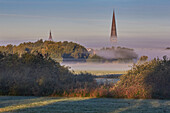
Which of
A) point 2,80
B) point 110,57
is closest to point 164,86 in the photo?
point 2,80

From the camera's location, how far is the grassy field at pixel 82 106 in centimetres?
1247

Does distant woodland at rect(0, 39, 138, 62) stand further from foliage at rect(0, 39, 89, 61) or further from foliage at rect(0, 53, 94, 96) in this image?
foliage at rect(0, 53, 94, 96)

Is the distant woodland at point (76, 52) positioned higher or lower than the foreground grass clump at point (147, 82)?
higher

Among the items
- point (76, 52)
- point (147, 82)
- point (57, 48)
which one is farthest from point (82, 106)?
point (76, 52)

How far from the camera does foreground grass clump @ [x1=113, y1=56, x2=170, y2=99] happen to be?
1662 centimetres

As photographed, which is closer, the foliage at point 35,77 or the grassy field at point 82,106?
the grassy field at point 82,106

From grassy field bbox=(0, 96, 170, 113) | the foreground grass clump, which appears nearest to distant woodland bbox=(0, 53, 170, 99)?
the foreground grass clump

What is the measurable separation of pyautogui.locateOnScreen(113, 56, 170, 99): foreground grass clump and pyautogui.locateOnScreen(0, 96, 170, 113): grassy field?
1.44 meters

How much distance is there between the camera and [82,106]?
44.3 ft

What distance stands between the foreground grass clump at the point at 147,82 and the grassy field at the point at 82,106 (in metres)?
1.44

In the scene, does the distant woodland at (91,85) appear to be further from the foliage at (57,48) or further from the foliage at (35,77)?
the foliage at (57,48)

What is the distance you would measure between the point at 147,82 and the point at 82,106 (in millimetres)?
5291

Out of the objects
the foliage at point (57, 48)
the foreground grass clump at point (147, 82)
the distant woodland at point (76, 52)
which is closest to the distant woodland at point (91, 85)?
the foreground grass clump at point (147, 82)

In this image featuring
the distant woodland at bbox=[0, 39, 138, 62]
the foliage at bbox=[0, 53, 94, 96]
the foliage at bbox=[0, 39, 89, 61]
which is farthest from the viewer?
the distant woodland at bbox=[0, 39, 138, 62]
